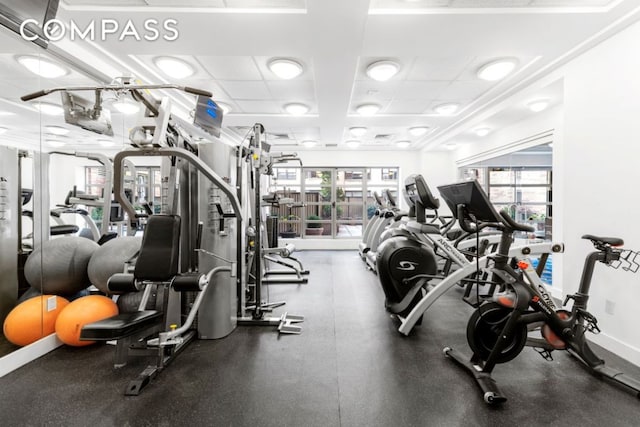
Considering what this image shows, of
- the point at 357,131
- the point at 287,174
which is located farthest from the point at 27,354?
the point at 287,174

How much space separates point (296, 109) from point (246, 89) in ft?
3.13

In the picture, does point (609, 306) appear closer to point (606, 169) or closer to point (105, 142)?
point (606, 169)

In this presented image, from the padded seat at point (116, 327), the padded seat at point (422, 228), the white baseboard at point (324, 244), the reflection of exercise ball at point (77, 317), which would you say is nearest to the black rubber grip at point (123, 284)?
the padded seat at point (116, 327)

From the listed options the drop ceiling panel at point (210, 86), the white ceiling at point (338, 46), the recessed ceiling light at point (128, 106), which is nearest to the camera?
the white ceiling at point (338, 46)

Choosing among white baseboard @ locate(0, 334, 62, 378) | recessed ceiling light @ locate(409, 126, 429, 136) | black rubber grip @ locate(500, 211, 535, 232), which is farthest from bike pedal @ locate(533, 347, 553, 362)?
recessed ceiling light @ locate(409, 126, 429, 136)

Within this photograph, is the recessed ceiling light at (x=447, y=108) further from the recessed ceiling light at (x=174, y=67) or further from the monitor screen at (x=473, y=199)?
the recessed ceiling light at (x=174, y=67)

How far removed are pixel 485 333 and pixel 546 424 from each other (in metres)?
0.57

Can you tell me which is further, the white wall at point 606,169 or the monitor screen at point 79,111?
the monitor screen at point 79,111

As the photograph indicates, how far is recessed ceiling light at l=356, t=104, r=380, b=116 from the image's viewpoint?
4.42m

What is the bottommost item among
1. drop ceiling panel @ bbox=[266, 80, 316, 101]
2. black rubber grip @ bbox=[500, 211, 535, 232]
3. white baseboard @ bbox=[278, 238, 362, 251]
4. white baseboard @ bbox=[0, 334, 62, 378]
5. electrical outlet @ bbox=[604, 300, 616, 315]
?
white baseboard @ bbox=[0, 334, 62, 378]

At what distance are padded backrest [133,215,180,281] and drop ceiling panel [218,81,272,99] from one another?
229 cm

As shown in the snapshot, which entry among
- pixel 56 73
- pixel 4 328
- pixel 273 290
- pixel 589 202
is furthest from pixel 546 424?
pixel 56 73

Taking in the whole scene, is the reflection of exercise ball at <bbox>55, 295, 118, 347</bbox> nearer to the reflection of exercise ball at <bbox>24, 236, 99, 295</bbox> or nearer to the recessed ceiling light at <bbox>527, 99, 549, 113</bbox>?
the reflection of exercise ball at <bbox>24, 236, 99, 295</bbox>

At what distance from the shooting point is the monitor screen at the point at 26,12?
193 cm
